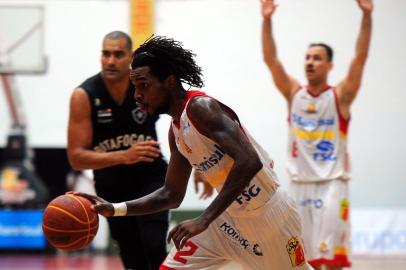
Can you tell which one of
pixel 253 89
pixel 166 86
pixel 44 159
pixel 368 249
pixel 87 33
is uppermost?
pixel 166 86

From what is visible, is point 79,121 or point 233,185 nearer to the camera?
point 233,185

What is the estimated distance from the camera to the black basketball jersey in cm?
572

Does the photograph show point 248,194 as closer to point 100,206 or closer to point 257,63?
point 100,206

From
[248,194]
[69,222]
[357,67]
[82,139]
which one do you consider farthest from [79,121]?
[357,67]

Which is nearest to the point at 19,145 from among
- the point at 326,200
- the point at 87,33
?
the point at 87,33

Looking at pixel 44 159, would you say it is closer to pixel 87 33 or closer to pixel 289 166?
pixel 87 33

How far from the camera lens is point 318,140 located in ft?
24.0

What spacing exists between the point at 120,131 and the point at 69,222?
1.68 meters

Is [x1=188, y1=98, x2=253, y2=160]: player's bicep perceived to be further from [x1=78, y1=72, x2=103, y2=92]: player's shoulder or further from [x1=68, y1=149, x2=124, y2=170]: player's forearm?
[x1=78, y1=72, x2=103, y2=92]: player's shoulder

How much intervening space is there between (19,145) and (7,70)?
126cm

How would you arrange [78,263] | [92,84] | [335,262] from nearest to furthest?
[92,84]
[335,262]
[78,263]

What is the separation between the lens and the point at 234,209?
4277 mm

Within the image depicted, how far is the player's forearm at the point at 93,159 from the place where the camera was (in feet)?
17.8

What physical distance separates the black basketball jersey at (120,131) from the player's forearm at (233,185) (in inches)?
78.3
